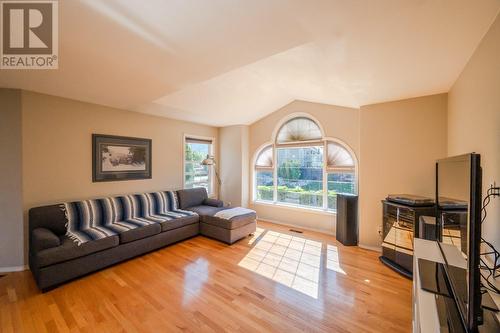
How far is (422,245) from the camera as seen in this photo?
1.82m

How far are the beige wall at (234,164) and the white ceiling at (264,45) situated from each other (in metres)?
2.18

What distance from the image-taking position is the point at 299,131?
459 centimetres

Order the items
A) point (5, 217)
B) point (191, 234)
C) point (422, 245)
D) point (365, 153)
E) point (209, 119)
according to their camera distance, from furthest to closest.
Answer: point (209, 119), point (191, 234), point (365, 153), point (5, 217), point (422, 245)

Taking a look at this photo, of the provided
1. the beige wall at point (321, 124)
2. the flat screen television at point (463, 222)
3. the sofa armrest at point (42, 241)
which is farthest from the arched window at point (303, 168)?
the sofa armrest at point (42, 241)

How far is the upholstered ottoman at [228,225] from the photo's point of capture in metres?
3.55

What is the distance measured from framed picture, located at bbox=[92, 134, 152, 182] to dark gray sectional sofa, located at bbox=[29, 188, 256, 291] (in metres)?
0.46

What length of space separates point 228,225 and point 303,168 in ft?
7.00

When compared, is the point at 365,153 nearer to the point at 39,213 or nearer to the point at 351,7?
the point at 351,7

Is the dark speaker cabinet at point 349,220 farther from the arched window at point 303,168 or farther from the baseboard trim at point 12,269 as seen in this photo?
the baseboard trim at point 12,269

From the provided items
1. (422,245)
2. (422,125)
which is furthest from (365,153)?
(422,245)

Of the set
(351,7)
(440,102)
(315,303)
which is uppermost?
(351,7)

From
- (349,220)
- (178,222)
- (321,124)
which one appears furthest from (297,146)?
(178,222)

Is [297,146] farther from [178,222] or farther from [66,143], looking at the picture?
[66,143]

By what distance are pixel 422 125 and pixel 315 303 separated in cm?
277
